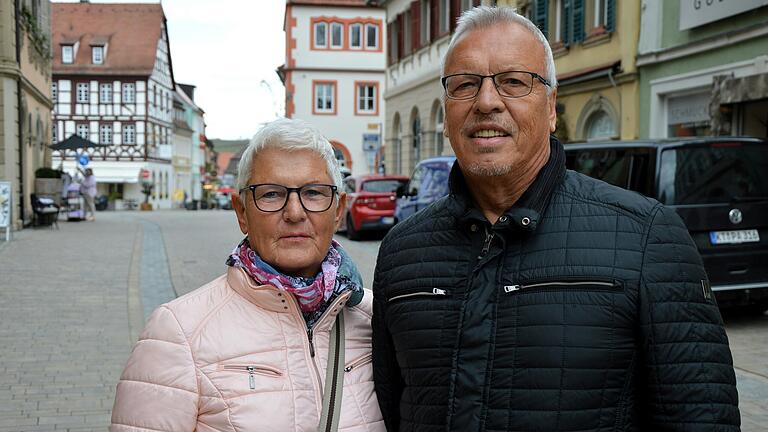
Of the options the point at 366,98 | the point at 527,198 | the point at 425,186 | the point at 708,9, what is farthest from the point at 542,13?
the point at 366,98

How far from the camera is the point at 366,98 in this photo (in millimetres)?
56750

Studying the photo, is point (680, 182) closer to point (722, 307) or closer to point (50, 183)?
point (722, 307)

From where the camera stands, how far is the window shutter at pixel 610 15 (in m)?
17.9

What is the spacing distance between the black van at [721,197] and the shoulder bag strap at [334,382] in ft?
21.7

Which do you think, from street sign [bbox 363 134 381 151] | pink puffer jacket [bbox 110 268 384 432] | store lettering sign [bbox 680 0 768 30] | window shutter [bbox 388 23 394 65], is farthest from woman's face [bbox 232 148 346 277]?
street sign [bbox 363 134 381 151]

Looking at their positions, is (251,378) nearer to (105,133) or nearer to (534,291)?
(534,291)

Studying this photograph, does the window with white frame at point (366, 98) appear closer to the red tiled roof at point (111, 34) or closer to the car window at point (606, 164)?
the red tiled roof at point (111, 34)

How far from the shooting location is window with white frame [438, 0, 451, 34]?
2822 cm

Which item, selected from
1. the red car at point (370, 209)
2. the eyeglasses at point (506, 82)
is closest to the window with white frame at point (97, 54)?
the red car at point (370, 209)

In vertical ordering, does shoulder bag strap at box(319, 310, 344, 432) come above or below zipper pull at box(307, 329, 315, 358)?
below

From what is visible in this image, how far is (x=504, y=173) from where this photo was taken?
2107 millimetres

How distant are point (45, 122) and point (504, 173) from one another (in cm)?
2987

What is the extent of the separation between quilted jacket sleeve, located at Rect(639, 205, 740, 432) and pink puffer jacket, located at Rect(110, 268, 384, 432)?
82 centimetres

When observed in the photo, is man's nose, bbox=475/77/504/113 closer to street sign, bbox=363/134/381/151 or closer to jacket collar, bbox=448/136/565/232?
jacket collar, bbox=448/136/565/232
